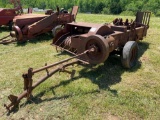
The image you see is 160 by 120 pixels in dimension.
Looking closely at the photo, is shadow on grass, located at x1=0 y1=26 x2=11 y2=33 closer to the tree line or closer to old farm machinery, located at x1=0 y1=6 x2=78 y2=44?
old farm machinery, located at x1=0 y1=6 x2=78 y2=44

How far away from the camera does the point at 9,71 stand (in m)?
5.74

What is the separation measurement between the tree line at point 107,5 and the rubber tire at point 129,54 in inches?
1826

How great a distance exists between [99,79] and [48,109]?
61.6 inches

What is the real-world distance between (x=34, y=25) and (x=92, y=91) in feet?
16.4

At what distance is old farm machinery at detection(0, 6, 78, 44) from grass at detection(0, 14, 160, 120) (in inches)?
84.0

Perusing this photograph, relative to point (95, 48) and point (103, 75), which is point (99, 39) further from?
point (103, 75)

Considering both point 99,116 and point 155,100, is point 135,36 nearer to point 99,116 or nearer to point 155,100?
point 155,100

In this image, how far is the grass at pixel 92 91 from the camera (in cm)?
385

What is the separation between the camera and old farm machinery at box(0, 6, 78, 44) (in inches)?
335

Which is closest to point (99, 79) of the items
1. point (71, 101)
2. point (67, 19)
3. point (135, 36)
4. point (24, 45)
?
point (71, 101)

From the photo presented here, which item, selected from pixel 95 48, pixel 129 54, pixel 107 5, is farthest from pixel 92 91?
pixel 107 5

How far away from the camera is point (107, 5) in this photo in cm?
7212

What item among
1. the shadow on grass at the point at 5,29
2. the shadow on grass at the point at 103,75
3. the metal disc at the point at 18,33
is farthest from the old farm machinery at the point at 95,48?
the shadow on grass at the point at 5,29

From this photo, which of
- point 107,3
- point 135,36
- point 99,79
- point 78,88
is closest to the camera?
point 78,88
